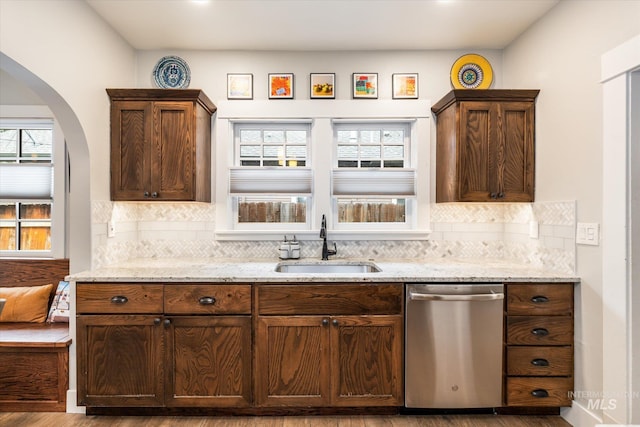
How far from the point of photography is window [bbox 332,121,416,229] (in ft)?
10.3

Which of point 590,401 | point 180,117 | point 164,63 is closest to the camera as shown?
point 590,401

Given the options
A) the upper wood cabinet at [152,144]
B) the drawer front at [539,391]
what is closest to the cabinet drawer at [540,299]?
the drawer front at [539,391]

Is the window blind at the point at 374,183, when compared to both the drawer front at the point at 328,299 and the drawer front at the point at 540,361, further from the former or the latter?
the drawer front at the point at 540,361

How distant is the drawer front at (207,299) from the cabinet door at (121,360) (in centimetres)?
15

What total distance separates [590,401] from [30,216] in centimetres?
439

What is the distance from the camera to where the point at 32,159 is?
3.09m

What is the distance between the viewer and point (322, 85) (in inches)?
119

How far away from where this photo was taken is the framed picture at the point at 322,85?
3.03 metres

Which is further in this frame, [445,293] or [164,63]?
[164,63]

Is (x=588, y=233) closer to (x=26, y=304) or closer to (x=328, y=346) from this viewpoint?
(x=328, y=346)

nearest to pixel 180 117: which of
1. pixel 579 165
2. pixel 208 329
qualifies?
pixel 208 329

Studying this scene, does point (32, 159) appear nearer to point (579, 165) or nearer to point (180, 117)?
point (180, 117)

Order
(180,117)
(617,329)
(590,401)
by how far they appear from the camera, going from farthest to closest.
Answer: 1. (180,117)
2. (590,401)
3. (617,329)

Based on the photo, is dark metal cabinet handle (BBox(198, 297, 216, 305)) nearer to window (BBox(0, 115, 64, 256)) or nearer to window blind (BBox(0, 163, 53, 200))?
window (BBox(0, 115, 64, 256))
